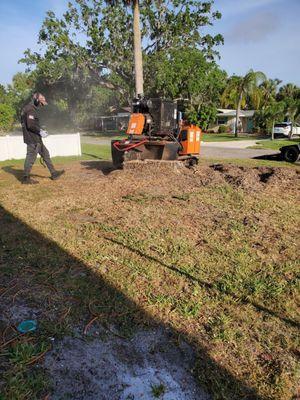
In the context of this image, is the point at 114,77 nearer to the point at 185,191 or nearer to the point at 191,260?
the point at 185,191

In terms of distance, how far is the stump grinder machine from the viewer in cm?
831

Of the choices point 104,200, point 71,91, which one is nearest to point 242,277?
point 104,200

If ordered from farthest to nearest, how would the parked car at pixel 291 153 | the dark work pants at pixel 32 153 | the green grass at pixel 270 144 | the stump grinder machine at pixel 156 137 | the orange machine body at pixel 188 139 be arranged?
the green grass at pixel 270 144, the parked car at pixel 291 153, the orange machine body at pixel 188 139, the stump grinder machine at pixel 156 137, the dark work pants at pixel 32 153

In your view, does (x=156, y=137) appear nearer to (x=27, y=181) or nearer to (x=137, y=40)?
(x=27, y=181)

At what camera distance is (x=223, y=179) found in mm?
7480

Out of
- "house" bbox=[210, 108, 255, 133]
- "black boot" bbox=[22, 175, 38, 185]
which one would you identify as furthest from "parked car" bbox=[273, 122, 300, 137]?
"black boot" bbox=[22, 175, 38, 185]

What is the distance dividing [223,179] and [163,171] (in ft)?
4.76

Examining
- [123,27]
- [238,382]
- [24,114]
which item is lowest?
[238,382]

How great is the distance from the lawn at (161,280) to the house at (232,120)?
34.4 meters

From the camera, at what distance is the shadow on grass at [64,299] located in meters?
2.15

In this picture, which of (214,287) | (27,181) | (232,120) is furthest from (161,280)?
(232,120)

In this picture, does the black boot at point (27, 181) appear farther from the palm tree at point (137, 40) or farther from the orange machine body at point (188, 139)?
the palm tree at point (137, 40)

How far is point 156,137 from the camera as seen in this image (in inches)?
346

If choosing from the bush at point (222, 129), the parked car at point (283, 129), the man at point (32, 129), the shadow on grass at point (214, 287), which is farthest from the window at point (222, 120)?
the shadow on grass at point (214, 287)
